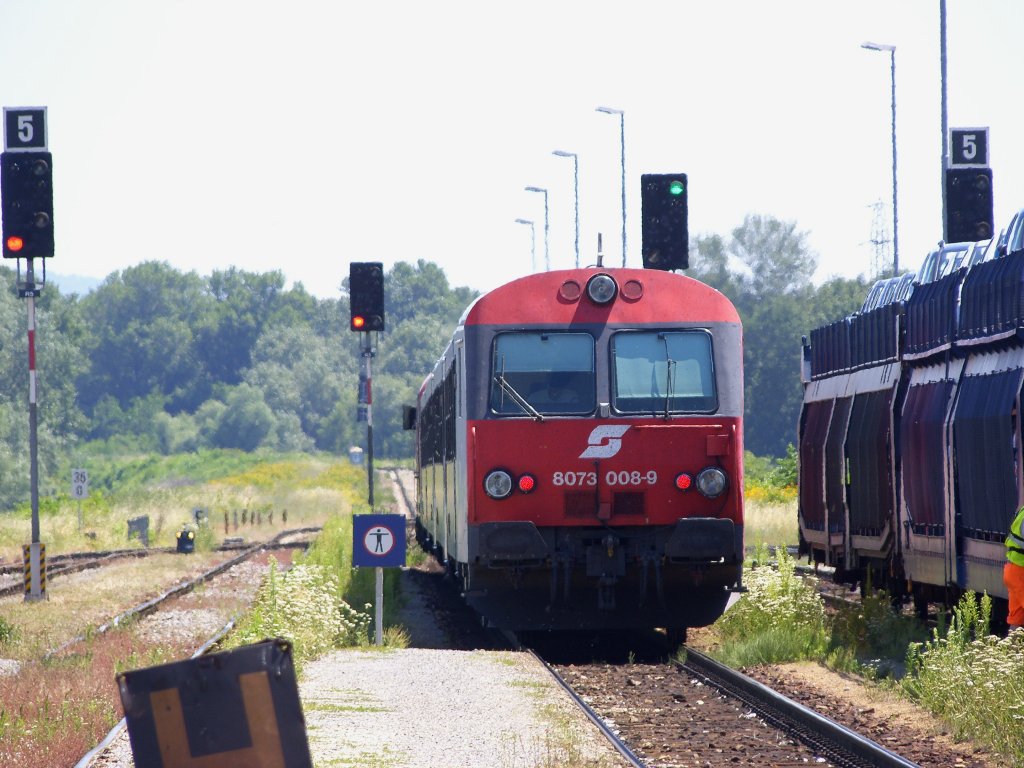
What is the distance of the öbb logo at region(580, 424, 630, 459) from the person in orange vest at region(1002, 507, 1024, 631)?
4.22m

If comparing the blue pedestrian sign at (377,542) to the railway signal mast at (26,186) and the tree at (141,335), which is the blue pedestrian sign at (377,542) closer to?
the railway signal mast at (26,186)

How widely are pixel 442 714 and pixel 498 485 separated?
374cm

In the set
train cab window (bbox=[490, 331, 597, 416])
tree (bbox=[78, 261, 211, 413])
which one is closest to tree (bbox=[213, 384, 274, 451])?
tree (bbox=[78, 261, 211, 413])

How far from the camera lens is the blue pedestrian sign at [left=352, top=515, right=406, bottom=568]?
15511mm

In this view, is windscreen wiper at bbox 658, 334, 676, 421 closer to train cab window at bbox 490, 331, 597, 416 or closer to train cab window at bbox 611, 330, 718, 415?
train cab window at bbox 611, 330, 718, 415

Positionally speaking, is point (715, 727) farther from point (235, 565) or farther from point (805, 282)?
point (805, 282)

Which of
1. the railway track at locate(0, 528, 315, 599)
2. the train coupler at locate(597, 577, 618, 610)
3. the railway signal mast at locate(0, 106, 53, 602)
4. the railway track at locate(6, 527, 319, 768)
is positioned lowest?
the railway track at locate(0, 528, 315, 599)

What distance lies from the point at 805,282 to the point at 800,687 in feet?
335

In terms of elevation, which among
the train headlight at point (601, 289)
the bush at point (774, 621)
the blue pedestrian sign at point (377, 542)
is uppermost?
the train headlight at point (601, 289)

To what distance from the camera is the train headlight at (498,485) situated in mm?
14469

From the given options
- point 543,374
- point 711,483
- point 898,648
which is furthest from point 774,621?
point 543,374

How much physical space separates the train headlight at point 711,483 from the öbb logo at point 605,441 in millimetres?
792

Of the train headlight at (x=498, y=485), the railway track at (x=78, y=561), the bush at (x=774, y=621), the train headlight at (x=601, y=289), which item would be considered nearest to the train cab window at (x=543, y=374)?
the train headlight at (x=601, y=289)

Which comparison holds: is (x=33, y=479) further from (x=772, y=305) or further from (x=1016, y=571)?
(x=772, y=305)
